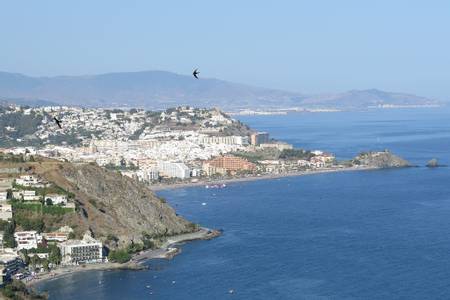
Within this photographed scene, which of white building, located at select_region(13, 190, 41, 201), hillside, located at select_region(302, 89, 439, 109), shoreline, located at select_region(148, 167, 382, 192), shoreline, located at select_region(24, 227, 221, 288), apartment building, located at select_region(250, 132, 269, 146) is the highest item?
hillside, located at select_region(302, 89, 439, 109)

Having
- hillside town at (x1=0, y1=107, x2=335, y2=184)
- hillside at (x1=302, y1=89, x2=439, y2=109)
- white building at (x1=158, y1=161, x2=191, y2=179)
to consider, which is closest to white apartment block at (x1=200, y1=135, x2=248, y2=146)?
hillside town at (x1=0, y1=107, x2=335, y2=184)

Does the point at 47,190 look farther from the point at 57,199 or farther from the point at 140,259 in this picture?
the point at 140,259

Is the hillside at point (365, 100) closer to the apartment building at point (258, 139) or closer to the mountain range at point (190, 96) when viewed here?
the mountain range at point (190, 96)

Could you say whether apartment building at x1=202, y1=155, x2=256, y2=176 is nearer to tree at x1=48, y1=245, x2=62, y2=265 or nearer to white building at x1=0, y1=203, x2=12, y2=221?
white building at x1=0, y1=203, x2=12, y2=221

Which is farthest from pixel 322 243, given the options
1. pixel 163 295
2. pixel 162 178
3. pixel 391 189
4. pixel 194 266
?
pixel 162 178

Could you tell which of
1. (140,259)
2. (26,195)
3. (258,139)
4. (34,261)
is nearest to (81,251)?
(34,261)

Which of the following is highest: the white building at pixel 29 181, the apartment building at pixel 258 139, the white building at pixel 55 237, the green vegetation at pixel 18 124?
the green vegetation at pixel 18 124

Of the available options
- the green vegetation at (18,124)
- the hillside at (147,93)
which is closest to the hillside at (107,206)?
the green vegetation at (18,124)
